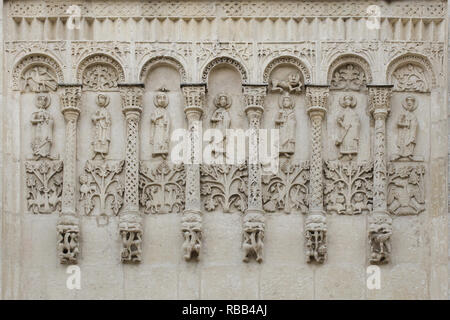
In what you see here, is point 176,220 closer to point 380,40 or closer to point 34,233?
point 34,233

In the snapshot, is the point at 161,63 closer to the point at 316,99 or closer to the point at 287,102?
the point at 287,102

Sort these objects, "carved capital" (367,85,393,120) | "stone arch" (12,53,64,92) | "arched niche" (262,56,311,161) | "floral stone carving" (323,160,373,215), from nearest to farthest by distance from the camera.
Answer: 1. "floral stone carving" (323,160,373,215)
2. "carved capital" (367,85,393,120)
3. "arched niche" (262,56,311,161)
4. "stone arch" (12,53,64,92)

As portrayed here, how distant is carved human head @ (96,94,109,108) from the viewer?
1653 cm

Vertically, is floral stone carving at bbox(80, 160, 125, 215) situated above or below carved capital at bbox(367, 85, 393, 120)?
below

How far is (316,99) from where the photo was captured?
16391 millimetres

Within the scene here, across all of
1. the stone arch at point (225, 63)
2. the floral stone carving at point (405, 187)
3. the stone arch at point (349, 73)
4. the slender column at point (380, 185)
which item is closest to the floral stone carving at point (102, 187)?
the stone arch at point (225, 63)

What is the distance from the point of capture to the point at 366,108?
16531 millimetres

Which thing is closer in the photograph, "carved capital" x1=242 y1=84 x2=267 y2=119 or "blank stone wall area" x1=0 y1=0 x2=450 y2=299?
"blank stone wall area" x1=0 y1=0 x2=450 y2=299

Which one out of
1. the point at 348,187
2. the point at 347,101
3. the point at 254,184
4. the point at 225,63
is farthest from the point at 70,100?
the point at 348,187

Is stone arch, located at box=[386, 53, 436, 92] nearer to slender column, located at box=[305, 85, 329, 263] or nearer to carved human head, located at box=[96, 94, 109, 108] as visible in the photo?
slender column, located at box=[305, 85, 329, 263]

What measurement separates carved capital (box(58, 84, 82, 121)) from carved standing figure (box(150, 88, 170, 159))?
0.87 m

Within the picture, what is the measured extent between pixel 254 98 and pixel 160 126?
112 cm

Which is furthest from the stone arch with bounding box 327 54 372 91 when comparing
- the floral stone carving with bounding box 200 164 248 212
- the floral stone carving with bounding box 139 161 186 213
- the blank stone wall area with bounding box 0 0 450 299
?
the floral stone carving with bounding box 139 161 186 213

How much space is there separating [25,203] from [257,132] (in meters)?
2.75
